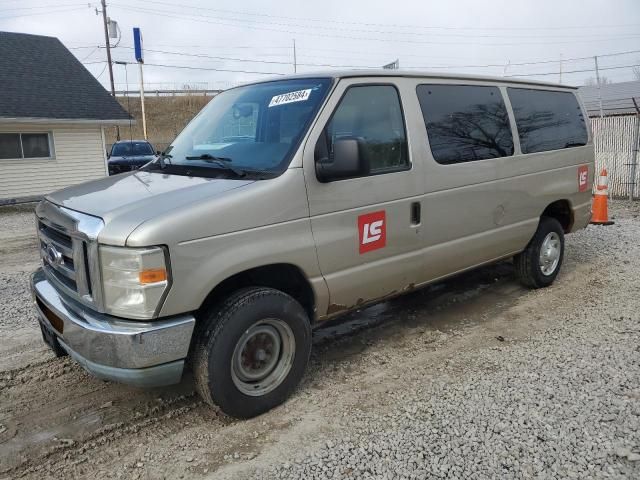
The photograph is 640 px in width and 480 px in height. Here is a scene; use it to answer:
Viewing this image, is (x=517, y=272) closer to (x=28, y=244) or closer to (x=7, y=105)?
(x=28, y=244)

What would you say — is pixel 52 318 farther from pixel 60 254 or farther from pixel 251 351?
pixel 251 351

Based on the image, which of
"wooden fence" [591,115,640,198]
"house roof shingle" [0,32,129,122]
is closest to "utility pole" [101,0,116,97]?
"house roof shingle" [0,32,129,122]

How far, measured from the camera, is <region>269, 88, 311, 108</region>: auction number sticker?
3707mm

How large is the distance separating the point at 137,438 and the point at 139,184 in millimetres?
1641

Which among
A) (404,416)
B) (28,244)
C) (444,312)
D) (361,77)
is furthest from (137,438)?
(28,244)

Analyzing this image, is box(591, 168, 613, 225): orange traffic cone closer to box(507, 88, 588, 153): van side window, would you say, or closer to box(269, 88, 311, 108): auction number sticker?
box(507, 88, 588, 153): van side window

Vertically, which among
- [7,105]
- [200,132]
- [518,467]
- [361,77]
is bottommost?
[518,467]

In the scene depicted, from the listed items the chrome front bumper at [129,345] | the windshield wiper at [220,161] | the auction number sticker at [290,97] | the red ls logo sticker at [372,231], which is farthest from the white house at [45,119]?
the red ls logo sticker at [372,231]

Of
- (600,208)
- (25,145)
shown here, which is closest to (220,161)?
(600,208)

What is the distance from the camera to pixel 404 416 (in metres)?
3.35

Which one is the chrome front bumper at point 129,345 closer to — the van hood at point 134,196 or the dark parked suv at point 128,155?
the van hood at point 134,196

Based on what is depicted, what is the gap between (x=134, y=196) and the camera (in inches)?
125

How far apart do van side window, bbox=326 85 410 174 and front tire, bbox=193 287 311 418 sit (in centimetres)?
116

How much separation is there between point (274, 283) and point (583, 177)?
4.34m
